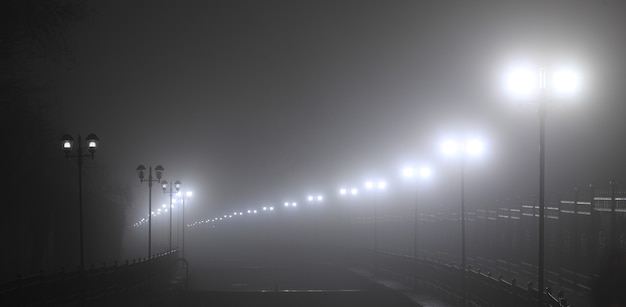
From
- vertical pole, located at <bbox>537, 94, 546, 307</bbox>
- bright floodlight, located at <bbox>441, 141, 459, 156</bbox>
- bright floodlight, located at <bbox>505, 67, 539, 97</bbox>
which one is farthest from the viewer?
bright floodlight, located at <bbox>441, 141, 459, 156</bbox>

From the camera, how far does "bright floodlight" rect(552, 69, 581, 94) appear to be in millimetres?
19094

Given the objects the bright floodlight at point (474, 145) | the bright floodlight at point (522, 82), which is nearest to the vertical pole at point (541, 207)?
the bright floodlight at point (522, 82)

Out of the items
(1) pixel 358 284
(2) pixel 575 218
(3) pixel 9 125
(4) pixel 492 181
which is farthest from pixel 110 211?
(2) pixel 575 218

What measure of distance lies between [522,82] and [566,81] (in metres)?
1.01

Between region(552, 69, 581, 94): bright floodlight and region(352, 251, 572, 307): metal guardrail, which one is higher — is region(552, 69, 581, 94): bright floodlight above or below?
above

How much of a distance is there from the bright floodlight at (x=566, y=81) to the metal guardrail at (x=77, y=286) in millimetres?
13576

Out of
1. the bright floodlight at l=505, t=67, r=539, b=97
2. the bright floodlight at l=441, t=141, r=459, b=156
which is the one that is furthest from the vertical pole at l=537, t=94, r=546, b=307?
the bright floodlight at l=441, t=141, r=459, b=156

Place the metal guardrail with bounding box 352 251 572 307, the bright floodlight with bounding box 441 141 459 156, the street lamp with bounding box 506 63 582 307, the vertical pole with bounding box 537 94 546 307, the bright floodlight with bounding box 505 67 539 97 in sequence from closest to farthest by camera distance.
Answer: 1. the vertical pole with bounding box 537 94 546 307
2. the street lamp with bounding box 506 63 582 307
3. the bright floodlight with bounding box 505 67 539 97
4. the metal guardrail with bounding box 352 251 572 307
5. the bright floodlight with bounding box 441 141 459 156

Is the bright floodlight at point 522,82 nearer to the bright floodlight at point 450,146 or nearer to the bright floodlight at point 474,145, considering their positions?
the bright floodlight at point 474,145

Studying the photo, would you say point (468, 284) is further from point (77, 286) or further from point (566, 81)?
point (77, 286)

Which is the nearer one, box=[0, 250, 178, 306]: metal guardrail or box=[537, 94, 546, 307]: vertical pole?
box=[537, 94, 546, 307]: vertical pole

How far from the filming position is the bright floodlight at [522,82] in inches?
761

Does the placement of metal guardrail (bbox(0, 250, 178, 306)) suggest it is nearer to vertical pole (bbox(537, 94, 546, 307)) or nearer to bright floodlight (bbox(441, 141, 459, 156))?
vertical pole (bbox(537, 94, 546, 307))

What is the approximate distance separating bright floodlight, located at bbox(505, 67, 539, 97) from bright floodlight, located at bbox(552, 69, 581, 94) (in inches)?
17.6
